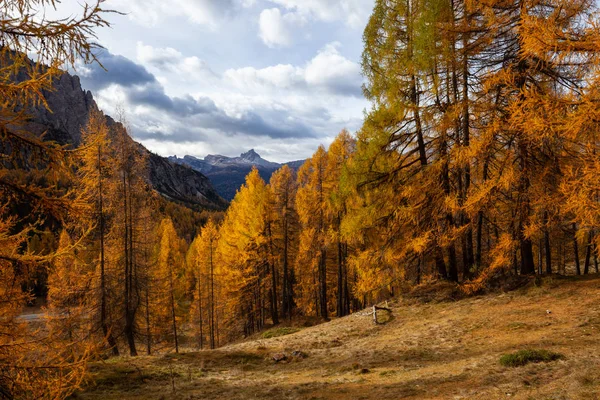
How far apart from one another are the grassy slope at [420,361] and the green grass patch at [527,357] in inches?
7.0

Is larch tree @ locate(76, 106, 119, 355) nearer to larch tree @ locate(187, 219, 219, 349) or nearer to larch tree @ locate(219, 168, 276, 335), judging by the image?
larch tree @ locate(219, 168, 276, 335)

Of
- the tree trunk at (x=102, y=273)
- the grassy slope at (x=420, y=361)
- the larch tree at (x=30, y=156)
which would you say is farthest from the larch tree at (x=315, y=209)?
the larch tree at (x=30, y=156)

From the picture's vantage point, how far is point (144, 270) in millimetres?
18156

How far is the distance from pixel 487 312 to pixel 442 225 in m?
3.98

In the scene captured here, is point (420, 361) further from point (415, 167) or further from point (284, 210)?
point (284, 210)

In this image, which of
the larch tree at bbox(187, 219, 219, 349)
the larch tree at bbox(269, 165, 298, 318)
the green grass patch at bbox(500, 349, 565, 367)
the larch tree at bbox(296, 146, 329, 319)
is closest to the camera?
the green grass patch at bbox(500, 349, 565, 367)

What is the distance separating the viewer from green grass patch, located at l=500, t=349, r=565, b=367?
6750 millimetres

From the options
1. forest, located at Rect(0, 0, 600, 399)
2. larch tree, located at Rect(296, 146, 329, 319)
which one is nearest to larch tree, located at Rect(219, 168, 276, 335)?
larch tree, located at Rect(296, 146, 329, 319)

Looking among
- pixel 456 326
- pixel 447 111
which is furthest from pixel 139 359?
pixel 447 111

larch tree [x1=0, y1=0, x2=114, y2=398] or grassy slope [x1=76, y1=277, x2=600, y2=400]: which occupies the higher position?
larch tree [x1=0, y1=0, x2=114, y2=398]

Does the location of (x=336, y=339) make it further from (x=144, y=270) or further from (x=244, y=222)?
(x=244, y=222)

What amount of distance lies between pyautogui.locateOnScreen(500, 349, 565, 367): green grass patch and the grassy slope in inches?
7.0

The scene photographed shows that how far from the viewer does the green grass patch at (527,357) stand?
6750 millimetres

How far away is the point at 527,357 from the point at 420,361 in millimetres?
2637
